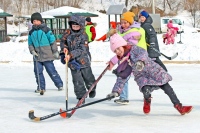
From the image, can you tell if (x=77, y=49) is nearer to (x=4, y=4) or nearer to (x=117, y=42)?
(x=117, y=42)

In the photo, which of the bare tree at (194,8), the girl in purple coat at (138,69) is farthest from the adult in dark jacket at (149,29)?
the bare tree at (194,8)

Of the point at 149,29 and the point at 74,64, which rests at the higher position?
the point at 149,29

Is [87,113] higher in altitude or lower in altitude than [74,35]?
lower

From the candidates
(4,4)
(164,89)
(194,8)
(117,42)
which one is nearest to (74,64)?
(117,42)

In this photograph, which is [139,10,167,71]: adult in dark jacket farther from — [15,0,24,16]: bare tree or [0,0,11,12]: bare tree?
[0,0,11,12]: bare tree

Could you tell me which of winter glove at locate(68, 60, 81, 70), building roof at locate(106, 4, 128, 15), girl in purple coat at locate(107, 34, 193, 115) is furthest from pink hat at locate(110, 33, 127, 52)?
building roof at locate(106, 4, 128, 15)

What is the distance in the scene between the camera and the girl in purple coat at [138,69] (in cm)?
508

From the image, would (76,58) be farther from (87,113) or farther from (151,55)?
(151,55)

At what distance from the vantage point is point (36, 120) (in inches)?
208

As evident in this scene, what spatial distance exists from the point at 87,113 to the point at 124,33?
1.13 m

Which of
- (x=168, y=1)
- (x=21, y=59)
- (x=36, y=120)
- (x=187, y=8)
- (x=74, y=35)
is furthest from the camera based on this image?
(x=168, y=1)

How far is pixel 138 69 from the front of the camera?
5066 mm

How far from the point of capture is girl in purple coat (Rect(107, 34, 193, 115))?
200 inches

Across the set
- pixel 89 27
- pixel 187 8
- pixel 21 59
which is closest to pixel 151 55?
pixel 89 27
